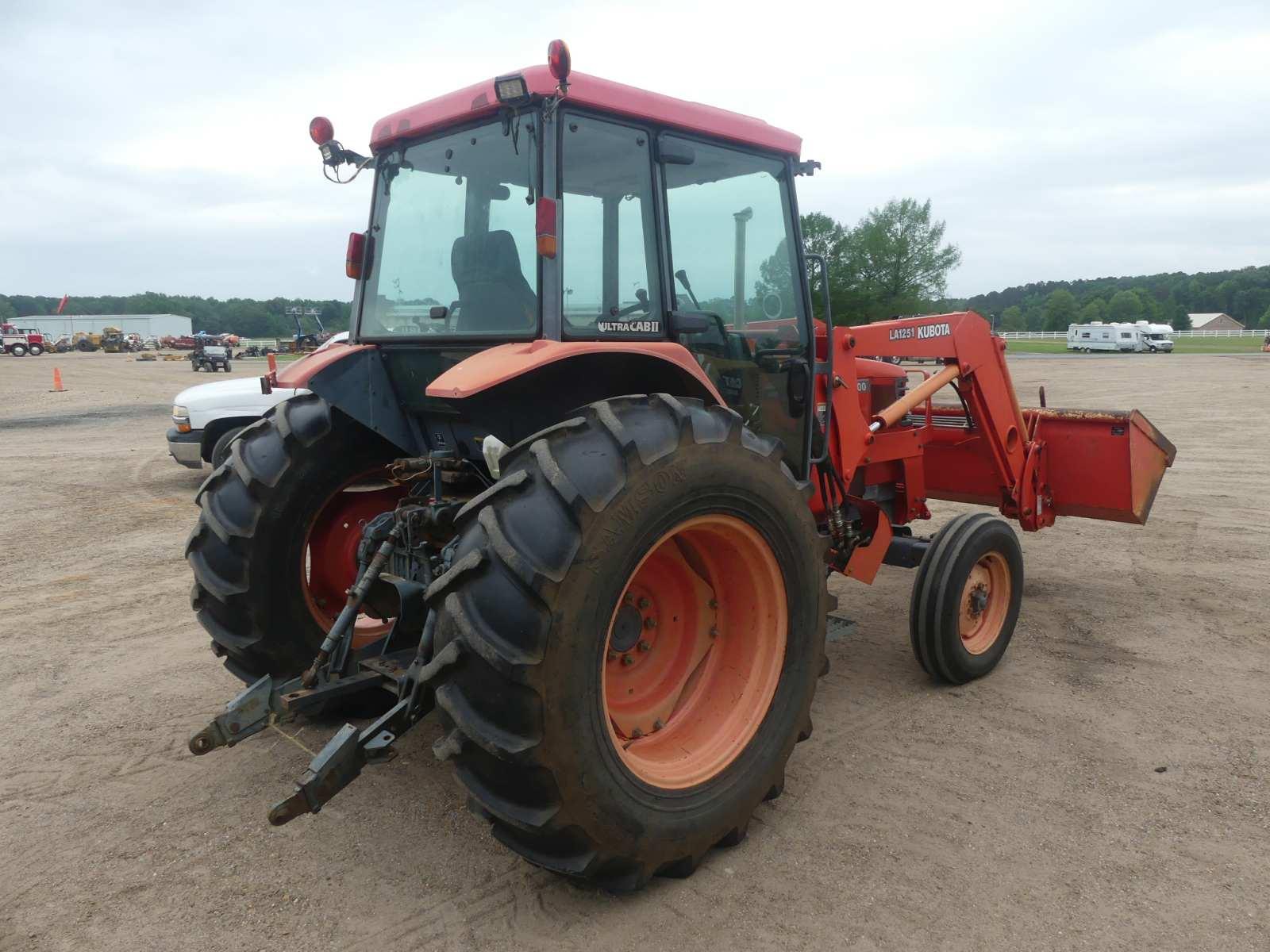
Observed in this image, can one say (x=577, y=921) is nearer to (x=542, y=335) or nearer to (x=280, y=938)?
(x=280, y=938)

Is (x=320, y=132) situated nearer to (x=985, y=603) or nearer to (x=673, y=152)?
(x=673, y=152)

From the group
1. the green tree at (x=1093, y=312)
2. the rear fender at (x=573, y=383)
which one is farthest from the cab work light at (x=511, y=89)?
the green tree at (x=1093, y=312)

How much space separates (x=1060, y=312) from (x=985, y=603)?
89.8 metres

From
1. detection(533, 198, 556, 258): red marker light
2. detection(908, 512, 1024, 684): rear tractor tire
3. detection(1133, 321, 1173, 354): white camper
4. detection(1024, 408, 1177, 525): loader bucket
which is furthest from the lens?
detection(1133, 321, 1173, 354): white camper

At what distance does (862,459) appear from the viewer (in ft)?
15.3

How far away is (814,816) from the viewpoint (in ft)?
10.9

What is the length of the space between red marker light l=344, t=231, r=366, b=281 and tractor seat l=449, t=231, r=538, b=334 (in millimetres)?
603

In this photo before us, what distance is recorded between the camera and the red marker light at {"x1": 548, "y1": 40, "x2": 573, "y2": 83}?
280 centimetres

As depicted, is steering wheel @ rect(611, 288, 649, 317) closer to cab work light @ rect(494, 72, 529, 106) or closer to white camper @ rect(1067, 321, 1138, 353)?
cab work light @ rect(494, 72, 529, 106)

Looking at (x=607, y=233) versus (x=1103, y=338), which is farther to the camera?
(x=1103, y=338)

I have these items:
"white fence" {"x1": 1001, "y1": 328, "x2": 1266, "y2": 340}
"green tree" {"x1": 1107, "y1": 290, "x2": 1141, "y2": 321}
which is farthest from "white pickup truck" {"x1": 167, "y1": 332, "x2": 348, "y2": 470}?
"green tree" {"x1": 1107, "y1": 290, "x2": 1141, "y2": 321}

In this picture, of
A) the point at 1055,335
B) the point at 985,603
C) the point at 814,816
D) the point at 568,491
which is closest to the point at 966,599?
the point at 985,603

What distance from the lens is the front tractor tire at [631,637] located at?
249 cm

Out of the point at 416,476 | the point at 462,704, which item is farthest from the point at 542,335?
the point at 462,704
